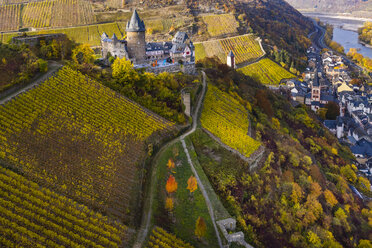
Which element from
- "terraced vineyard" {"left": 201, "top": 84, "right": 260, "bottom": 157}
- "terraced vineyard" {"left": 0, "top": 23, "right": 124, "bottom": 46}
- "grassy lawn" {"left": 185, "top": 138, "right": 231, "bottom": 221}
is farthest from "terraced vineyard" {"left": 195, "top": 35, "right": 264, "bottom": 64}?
"grassy lawn" {"left": 185, "top": 138, "right": 231, "bottom": 221}

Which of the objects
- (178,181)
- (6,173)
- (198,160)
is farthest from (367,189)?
(6,173)

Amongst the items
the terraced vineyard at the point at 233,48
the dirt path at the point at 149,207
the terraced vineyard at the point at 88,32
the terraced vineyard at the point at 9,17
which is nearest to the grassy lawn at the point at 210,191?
the dirt path at the point at 149,207

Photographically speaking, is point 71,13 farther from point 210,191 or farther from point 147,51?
point 210,191

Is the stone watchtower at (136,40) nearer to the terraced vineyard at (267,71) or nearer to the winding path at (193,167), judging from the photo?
the winding path at (193,167)

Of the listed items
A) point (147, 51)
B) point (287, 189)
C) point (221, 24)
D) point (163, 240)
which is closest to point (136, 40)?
point (147, 51)

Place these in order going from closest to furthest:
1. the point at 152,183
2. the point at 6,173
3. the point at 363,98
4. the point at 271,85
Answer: the point at 6,173 → the point at 152,183 → the point at 363,98 → the point at 271,85

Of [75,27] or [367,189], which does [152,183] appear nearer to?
[367,189]
